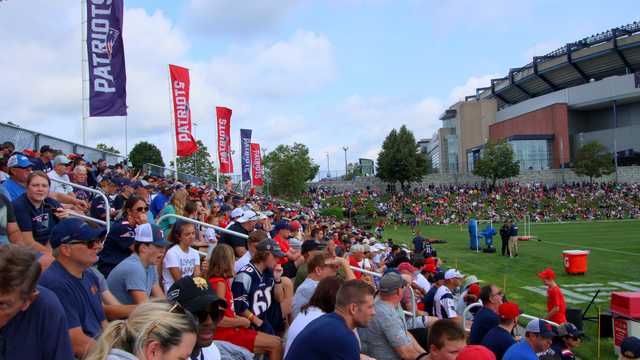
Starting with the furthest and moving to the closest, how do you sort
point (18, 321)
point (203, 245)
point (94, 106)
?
point (94, 106)
point (203, 245)
point (18, 321)

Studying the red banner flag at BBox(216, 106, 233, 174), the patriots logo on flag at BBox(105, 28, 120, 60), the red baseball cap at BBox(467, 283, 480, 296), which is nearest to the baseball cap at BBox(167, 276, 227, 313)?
the red baseball cap at BBox(467, 283, 480, 296)

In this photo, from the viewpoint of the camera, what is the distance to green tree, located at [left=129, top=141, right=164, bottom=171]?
209 feet

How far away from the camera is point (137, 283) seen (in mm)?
4363

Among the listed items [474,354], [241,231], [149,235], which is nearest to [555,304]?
[241,231]

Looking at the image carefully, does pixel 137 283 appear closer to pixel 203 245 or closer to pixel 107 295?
pixel 107 295

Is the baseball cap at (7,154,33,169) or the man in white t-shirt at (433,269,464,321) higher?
the baseball cap at (7,154,33,169)

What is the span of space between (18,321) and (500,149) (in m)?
70.6

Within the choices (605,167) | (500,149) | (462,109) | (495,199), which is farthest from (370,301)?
(462,109)

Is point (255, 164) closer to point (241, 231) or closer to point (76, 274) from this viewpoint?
point (241, 231)

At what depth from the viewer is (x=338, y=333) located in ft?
11.5

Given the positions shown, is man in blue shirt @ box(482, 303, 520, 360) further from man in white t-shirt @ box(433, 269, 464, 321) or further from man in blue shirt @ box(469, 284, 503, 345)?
man in white t-shirt @ box(433, 269, 464, 321)

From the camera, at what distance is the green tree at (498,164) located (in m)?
68.1

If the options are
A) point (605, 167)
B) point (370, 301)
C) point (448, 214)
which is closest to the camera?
point (370, 301)

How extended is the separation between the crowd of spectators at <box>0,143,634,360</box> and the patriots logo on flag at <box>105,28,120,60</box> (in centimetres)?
534
